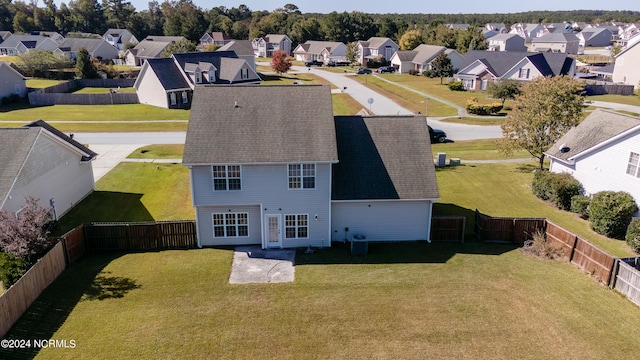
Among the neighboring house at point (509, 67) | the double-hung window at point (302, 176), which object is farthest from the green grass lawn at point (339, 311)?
the neighboring house at point (509, 67)

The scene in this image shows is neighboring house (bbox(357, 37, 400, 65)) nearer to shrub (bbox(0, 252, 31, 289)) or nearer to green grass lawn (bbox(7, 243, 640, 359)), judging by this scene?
green grass lawn (bbox(7, 243, 640, 359))

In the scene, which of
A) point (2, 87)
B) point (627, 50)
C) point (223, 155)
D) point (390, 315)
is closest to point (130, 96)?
point (2, 87)

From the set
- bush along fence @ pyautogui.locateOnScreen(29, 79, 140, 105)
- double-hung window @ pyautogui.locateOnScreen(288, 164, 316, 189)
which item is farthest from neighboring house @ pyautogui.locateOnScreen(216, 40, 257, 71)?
double-hung window @ pyautogui.locateOnScreen(288, 164, 316, 189)

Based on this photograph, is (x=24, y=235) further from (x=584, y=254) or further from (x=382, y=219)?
(x=584, y=254)

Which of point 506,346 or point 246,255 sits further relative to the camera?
point 246,255

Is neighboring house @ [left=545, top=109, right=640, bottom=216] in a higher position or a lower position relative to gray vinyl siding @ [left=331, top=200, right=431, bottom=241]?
higher

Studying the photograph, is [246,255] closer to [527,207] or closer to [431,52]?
[527,207]

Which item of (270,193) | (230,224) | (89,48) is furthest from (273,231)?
(89,48)
